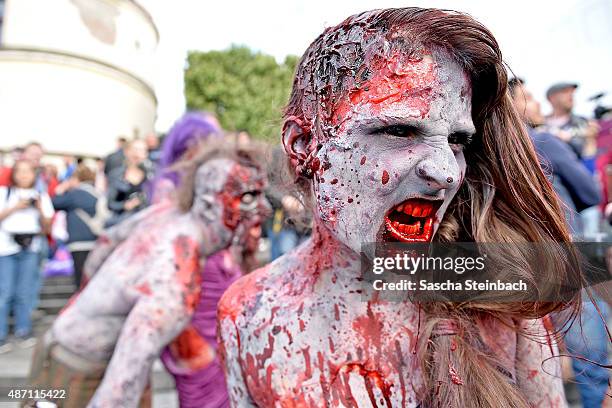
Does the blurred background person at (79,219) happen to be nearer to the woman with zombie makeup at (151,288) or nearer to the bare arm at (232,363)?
the woman with zombie makeup at (151,288)

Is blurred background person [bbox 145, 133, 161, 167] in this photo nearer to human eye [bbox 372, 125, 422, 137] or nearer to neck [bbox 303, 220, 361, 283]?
neck [bbox 303, 220, 361, 283]

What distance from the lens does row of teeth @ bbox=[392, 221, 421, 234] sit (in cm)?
85

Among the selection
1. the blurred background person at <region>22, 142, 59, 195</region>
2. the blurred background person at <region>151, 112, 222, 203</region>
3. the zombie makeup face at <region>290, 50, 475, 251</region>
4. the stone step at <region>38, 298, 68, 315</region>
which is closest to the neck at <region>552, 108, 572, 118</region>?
the blurred background person at <region>151, 112, 222, 203</region>

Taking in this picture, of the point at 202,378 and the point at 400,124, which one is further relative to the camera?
the point at 202,378

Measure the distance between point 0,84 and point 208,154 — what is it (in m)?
11.9

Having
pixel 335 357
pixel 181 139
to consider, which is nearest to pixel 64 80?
pixel 181 139

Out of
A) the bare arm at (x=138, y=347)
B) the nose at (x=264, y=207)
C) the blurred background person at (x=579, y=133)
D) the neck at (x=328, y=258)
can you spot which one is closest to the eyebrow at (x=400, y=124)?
the neck at (x=328, y=258)

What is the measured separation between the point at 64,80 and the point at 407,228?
13.5 meters

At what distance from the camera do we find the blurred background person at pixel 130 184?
4387 millimetres

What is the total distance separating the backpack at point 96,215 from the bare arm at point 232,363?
418 centimetres

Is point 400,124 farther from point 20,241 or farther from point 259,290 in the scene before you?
point 20,241

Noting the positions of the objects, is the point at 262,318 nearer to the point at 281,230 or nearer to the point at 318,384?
the point at 318,384

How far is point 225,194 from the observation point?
6.83 feet

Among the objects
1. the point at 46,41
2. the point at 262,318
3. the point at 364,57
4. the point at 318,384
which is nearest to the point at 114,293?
the point at 262,318
